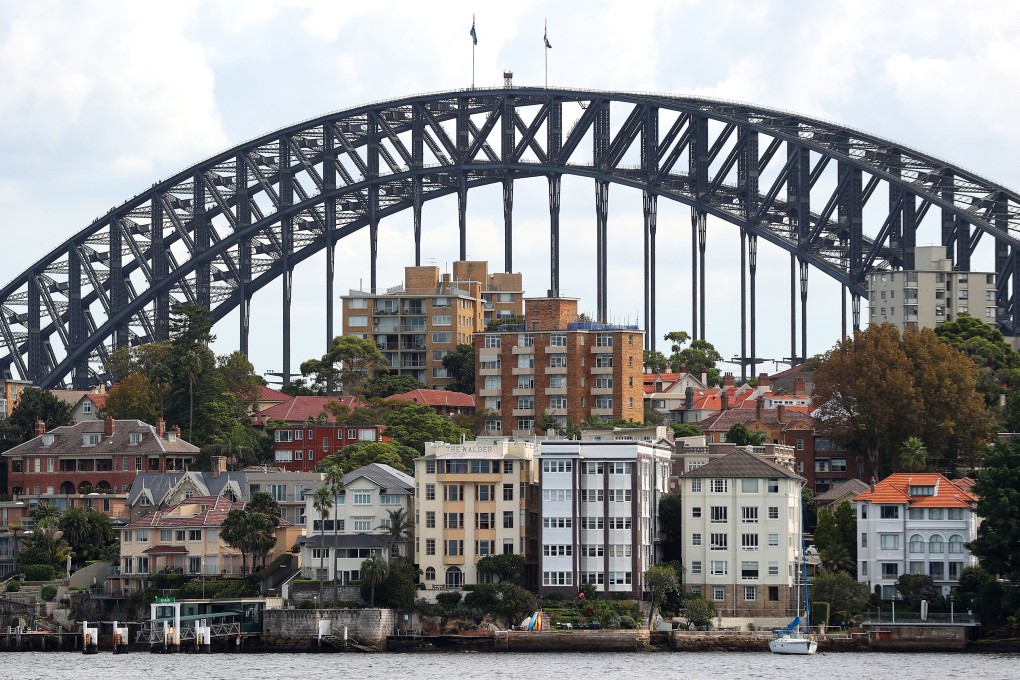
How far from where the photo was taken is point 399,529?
134250 millimetres

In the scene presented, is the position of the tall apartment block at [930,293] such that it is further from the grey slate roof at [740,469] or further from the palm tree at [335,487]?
the palm tree at [335,487]

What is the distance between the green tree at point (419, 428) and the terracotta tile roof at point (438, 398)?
13.3 m

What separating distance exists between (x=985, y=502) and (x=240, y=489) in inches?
2061

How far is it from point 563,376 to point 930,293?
103ft

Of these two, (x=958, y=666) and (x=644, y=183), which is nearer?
(x=958, y=666)

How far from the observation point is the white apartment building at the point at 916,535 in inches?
5182

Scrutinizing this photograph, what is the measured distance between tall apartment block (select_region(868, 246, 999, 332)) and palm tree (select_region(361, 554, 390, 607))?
2558 inches

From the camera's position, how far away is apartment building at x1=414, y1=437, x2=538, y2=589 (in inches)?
5192

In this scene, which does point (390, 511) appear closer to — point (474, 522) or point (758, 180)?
point (474, 522)

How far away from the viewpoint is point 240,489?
152 metres

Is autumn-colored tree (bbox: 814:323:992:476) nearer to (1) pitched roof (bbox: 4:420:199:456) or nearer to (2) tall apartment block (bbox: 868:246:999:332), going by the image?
(2) tall apartment block (bbox: 868:246:999:332)

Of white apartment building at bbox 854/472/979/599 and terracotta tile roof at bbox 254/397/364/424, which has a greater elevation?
terracotta tile roof at bbox 254/397/364/424

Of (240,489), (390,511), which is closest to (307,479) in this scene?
(240,489)

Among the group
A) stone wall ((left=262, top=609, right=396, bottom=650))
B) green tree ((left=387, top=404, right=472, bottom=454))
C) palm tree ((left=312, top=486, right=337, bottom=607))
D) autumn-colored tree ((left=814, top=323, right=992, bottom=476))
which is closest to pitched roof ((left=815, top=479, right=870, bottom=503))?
autumn-colored tree ((left=814, top=323, right=992, bottom=476))
